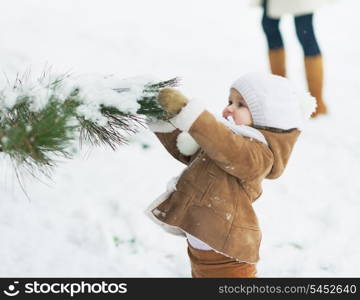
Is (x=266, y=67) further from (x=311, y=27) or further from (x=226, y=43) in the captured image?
(x=311, y=27)

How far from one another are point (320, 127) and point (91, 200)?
166 centimetres

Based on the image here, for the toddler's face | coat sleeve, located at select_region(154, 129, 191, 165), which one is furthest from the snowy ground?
the toddler's face

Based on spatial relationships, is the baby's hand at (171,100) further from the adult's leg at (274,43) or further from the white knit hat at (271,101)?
the adult's leg at (274,43)

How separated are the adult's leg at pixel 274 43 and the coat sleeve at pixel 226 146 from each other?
2541mm

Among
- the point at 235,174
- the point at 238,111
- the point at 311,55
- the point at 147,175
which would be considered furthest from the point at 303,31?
the point at 235,174

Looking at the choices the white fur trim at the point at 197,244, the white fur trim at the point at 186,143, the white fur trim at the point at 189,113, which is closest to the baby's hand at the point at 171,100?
the white fur trim at the point at 189,113

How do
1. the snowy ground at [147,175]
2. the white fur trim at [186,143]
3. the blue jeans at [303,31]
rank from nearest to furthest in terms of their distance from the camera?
1. the white fur trim at [186,143]
2. the snowy ground at [147,175]
3. the blue jeans at [303,31]

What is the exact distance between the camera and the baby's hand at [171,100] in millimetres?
1188

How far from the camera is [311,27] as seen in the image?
140 inches

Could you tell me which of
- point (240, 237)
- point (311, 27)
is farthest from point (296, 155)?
point (240, 237)

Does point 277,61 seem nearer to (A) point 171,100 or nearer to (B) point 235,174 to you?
(B) point 235,174

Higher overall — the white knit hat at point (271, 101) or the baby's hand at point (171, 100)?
the baby's hand at point (171, 100)

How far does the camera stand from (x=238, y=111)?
1.41 metres

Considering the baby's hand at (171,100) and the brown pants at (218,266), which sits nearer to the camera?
the baby's hand at (171,100)
